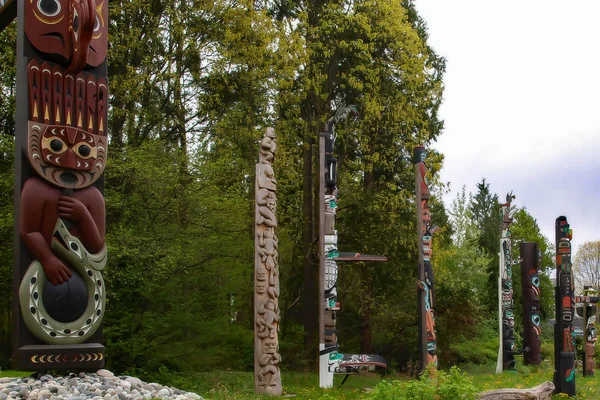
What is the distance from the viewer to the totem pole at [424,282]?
13.6 metres

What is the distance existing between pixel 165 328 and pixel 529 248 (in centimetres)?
986

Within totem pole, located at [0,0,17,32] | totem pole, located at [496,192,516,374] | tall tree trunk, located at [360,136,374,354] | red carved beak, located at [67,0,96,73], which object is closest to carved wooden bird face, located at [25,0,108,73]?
red carved beak, located at [67,0,96,73]

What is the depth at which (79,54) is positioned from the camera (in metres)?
9.92

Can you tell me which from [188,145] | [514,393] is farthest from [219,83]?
[514,393]

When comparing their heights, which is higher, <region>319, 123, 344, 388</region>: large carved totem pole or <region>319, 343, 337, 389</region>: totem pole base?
<region>319, 123, 344, 388</region>: large carved totem pole

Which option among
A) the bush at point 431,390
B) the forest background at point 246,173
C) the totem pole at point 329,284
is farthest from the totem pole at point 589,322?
the bush at point 431,390

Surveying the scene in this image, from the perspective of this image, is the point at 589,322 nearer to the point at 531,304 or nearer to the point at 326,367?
the point at 531,304

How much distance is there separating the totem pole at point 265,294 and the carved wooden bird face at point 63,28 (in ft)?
14.5

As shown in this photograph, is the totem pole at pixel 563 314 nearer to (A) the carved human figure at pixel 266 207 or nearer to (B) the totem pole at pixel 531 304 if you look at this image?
(A) the carved human figure at pixel 266 207

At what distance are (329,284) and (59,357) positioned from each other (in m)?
5.78

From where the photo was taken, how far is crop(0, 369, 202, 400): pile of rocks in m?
8.47

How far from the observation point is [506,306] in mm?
19484

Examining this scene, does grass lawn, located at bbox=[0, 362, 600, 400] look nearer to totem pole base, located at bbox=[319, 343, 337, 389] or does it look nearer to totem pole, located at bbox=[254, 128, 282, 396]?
totem pole base, located at bbox=[319, 343, 337, 389]

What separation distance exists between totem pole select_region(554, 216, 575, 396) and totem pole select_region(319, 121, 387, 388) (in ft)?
9.84
